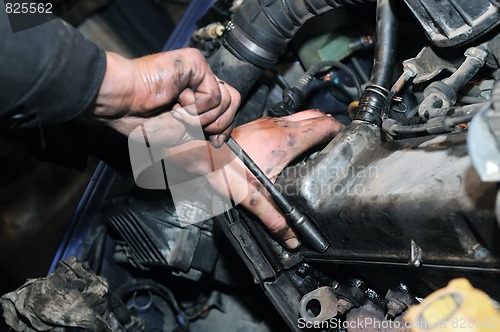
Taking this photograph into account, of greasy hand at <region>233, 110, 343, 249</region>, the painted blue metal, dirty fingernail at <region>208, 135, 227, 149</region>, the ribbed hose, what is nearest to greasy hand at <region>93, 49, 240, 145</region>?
dirty fingernail at <region>208, 135, 227, 149</region>

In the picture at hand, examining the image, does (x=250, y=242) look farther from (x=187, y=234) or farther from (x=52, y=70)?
(x=52, y=70)

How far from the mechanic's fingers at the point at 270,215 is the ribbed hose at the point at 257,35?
397mm

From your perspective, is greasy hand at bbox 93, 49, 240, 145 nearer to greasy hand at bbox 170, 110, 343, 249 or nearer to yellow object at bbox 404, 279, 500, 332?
greasy hand at bbox 170, 110, 343, 249

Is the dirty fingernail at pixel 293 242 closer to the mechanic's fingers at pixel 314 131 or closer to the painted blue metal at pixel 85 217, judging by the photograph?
the mechanic's fingers at pixel 314 131

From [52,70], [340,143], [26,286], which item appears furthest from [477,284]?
[26,286]

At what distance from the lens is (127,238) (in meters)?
1.35

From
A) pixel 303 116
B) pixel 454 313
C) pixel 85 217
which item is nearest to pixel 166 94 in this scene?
pixel 303 116

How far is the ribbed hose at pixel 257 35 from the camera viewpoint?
124cm

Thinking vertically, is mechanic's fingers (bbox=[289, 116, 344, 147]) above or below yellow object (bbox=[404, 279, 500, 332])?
below

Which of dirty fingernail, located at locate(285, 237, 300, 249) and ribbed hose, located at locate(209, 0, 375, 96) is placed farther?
ribbed hose, located at locate(209, 0, 375, 96)

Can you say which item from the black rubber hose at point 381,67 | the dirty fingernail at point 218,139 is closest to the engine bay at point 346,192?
the black rubber hose at point 381,67

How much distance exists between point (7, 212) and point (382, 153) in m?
2.28

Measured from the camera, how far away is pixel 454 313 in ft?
1.72

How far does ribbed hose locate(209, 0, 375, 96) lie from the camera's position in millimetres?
1244
